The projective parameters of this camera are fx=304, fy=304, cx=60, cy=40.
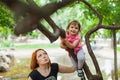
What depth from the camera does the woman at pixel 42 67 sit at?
8.80ft

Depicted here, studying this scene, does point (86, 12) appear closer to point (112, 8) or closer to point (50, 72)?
point (112, 8)

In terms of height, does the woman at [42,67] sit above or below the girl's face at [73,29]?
below

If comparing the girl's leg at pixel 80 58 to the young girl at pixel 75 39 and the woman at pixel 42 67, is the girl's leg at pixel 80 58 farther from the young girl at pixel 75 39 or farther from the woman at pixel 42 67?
the woman at pixel 42 67

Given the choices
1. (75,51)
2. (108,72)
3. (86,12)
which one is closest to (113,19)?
(86,12)

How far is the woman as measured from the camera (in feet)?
8.80

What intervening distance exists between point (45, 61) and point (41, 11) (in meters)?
2.28

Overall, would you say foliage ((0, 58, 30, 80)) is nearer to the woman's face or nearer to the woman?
the woman

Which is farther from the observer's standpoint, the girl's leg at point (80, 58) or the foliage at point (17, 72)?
the foliage at point (17, 72)

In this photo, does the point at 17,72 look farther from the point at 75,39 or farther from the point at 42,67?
the point at 75,39

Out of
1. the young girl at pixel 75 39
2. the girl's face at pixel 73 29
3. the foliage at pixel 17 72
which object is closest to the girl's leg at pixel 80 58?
the young girl at pixel 75 39

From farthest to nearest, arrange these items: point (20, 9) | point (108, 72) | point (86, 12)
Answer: point (108, 72), point (86, 12), point (20, 9)

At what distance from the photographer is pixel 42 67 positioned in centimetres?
275

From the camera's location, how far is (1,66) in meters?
12.4

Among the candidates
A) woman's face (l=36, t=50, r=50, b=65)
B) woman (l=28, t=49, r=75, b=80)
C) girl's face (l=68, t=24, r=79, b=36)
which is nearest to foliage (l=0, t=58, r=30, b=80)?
woman (l=28, t=49, r=75, b=80)
